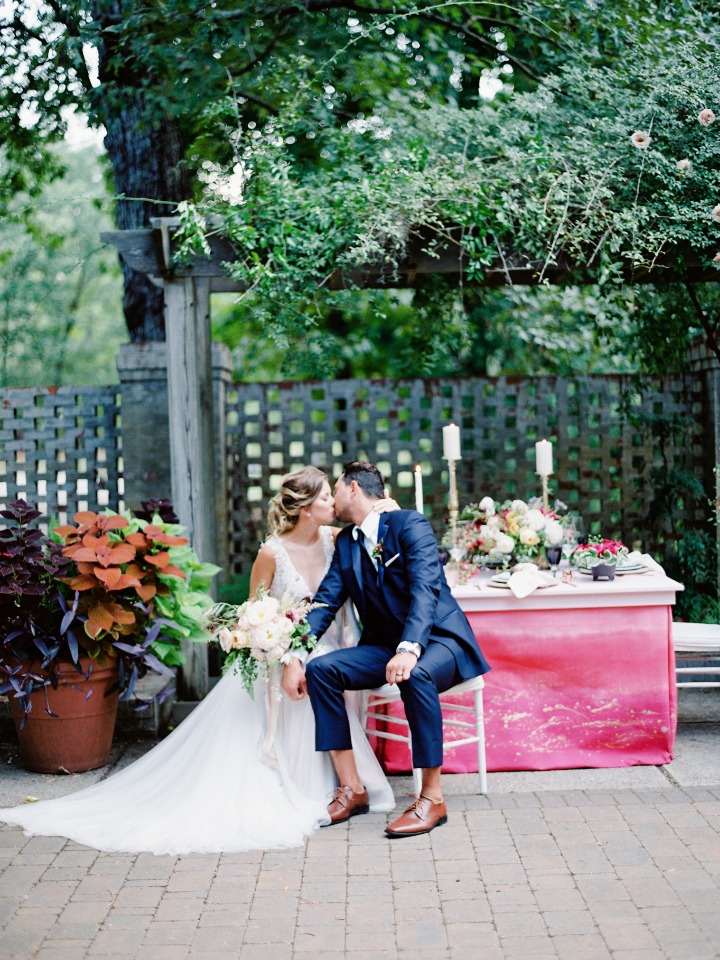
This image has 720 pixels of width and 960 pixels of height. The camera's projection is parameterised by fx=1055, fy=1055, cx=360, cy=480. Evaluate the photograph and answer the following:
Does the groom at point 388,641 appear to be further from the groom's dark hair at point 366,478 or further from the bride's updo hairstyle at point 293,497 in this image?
the bride's updo hairstyle at point 293,497

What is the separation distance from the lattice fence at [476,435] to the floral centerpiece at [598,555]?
8.98ft

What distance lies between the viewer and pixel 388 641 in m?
4.82

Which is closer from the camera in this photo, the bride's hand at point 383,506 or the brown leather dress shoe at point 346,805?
the brown leather dress shoe at point 346,805

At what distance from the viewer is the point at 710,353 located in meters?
7.73

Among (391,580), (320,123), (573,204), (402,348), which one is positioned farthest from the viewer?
(402,348)

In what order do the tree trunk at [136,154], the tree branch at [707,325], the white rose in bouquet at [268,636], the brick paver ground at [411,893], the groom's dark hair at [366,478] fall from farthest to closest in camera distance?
the tree trunk at [136,154] < the tree branch at [707,325] < the groom's dark hair at [366,478] < the white rose in bouquet at [268,636] < the brick paver ground at [411,893]

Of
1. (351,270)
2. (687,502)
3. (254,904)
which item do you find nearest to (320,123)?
(351,270)

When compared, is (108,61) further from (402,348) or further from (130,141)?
(402,348)

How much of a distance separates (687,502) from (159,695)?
439cm

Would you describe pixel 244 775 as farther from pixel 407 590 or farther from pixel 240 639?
pixel 407 590

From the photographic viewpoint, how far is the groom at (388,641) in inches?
172

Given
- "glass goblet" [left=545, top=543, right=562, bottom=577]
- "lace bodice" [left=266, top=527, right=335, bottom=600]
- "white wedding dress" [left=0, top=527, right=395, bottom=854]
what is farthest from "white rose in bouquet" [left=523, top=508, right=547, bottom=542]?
"white wedding dress" [left=0, top=527, right=395, bottom=854]

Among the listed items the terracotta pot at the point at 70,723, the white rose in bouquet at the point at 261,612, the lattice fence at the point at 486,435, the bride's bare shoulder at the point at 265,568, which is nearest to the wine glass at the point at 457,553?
the bride's bare shoulder at the point at 265,568

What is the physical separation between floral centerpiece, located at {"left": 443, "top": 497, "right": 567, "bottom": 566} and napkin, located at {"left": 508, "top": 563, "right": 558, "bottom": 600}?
0.23m
